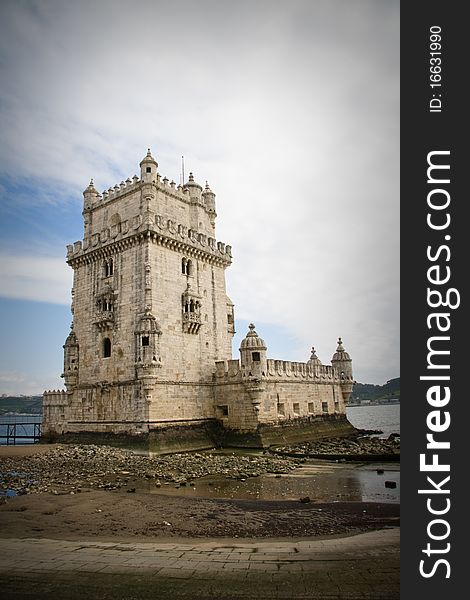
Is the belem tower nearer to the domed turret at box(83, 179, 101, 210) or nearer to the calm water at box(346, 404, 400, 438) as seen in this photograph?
the domed turret at box(83, 179, 101, 210)

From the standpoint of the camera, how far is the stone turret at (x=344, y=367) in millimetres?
42906

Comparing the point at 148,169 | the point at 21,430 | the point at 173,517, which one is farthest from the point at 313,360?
the point at 21,430

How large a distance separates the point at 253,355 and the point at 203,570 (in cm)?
2301

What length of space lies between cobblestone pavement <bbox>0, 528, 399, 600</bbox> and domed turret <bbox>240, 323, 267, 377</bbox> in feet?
67.5

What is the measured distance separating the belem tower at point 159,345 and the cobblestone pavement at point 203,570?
18.5 meters

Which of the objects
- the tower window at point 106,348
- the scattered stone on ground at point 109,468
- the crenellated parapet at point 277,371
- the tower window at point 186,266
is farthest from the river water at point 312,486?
the tower window at point 186,266

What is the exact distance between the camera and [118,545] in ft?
30.6

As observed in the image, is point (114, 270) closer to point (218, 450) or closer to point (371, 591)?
point (218, 450)

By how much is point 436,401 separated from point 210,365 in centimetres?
2658

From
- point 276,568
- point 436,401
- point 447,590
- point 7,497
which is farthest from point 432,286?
point 7,497

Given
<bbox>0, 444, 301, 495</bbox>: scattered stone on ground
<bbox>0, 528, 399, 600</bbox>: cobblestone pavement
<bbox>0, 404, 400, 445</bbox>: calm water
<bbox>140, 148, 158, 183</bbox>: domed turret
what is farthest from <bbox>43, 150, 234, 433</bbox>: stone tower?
<bbox>0, 528, 399, 600</bbox>: cobblestone pavement

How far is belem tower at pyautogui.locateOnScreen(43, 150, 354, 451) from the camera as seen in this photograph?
28453 millimetres

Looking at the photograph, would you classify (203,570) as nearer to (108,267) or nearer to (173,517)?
(173,517)

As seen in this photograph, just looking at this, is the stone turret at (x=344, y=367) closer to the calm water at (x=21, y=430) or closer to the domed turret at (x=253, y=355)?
the domed turret at (x=253, y=355)
